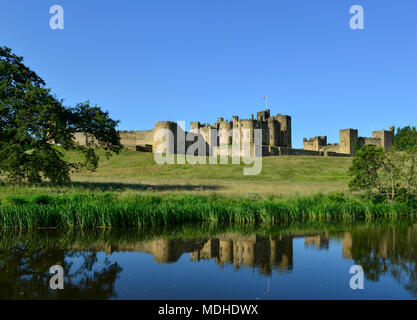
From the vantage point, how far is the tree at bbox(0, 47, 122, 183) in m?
17.5

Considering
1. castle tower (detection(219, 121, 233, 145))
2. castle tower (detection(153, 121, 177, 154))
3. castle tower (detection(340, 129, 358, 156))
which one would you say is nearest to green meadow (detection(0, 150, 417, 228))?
castle tower (detection(153, 121, 177, 154))

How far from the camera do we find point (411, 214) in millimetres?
16906

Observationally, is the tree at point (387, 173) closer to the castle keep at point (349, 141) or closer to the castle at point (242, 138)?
the castle at point (242, 138)

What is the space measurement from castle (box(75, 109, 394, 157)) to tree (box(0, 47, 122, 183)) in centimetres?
4907

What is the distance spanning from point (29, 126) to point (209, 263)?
14.6 m

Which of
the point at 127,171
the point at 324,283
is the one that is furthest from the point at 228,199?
the point at 127,171

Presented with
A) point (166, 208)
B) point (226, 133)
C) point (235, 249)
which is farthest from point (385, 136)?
point (235, 249)

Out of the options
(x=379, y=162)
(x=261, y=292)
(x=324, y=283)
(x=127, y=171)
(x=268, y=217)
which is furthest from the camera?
(x=127, y=171)

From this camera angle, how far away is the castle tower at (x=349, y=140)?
78125 mm

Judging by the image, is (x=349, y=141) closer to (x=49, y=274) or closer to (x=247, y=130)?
(x=247, y=130)

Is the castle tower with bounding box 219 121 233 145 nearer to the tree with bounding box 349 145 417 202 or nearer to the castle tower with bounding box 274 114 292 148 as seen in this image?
the castle tower with bounding box 274 114 292 148

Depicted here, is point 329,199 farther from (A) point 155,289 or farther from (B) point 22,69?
(B) point 22,69
